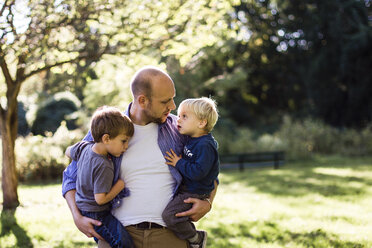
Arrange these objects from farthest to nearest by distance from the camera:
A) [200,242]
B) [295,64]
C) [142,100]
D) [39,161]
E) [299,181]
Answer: [295,64] < [39,161] < [299,181] < [200,242] < [142,100]

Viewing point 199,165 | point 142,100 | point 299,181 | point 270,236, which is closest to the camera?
point 199,165

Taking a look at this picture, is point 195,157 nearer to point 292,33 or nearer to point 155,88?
point 155,88

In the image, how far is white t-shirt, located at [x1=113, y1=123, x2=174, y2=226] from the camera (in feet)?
8.61

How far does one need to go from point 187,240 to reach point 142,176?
0.54 m

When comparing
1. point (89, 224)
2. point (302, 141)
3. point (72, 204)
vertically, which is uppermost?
point (72, 204)

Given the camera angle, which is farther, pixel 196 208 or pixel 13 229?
pixel 13 229

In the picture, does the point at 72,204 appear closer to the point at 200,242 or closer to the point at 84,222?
the point at 84,222

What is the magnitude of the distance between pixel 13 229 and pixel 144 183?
442 centimetres

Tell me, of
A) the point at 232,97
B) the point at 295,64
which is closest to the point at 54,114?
the point at 232,97

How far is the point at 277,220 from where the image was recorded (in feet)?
23.0

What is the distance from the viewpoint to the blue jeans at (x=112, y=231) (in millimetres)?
2554

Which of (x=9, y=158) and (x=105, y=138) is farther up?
(x=105, y=138)

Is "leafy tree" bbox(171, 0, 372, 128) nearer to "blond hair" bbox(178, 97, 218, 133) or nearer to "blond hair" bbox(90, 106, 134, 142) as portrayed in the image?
"blond hair" bbox(178, 97, 218, 133)

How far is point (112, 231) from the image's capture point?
8.48 ft
